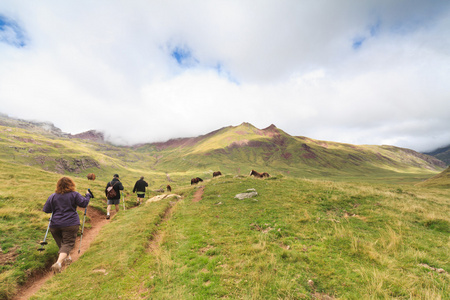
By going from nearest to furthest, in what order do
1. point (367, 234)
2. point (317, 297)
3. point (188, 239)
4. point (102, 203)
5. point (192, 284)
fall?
point (317, 297) < point (192, 284) < point (367, 234) < point (188, 239) < point (102, 203)

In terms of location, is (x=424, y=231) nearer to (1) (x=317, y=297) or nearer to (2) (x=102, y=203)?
(1) (x=317, y=297)

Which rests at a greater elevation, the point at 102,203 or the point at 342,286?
the point at 342,286

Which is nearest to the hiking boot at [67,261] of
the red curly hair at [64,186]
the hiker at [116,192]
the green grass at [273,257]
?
the green grass at [273,257]

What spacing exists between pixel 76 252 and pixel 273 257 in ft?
40.3

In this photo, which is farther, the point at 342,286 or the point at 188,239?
the point at 188,239

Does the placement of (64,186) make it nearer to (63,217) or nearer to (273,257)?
(63,217)

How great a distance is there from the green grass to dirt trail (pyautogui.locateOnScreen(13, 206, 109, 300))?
0.90 m

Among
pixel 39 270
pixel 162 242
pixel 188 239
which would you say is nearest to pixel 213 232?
pixel 188 239

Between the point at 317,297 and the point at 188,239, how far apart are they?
8188 millimetres

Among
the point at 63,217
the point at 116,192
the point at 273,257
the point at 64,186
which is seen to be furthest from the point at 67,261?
the point at 273,257

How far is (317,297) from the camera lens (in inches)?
241

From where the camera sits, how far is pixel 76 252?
10.6 m

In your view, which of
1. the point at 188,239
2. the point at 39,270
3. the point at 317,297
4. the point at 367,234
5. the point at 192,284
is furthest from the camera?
the point at 188,239

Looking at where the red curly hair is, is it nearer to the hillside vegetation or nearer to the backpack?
the hillside vegetation
